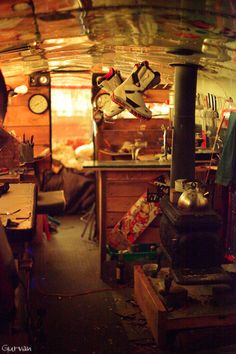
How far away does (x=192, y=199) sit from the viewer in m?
4.14

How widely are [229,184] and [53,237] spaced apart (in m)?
3.73

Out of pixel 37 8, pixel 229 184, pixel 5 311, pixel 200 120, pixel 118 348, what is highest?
pixel 37 8

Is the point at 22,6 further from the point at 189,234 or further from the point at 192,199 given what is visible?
the point at 189,234

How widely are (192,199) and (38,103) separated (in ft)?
16.0

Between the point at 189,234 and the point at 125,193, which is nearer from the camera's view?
the point at 189,234

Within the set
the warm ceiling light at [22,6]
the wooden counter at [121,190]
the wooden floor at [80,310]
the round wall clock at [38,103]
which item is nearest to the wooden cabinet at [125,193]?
the wooden counter at [121,190]

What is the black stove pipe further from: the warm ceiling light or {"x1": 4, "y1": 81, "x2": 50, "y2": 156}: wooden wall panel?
{"x1": 4, "y1": 81, "x2": 50, "y2": 156}: wooden wall panel

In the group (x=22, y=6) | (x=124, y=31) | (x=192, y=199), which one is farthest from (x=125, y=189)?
(x=22, y=6)

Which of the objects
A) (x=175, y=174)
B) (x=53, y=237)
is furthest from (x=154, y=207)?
(x=53, y=237)

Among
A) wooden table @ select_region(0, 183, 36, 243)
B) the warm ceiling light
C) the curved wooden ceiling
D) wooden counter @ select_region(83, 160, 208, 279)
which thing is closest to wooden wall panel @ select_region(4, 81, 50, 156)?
wooden counter @ select_region(83, 160, 208, 279)

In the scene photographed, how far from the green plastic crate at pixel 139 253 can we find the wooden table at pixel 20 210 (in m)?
1.68

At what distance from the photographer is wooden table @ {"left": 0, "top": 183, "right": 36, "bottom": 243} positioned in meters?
3.14

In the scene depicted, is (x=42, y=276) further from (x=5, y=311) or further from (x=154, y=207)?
(x=5, y=311)

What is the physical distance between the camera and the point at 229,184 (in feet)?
16.1
